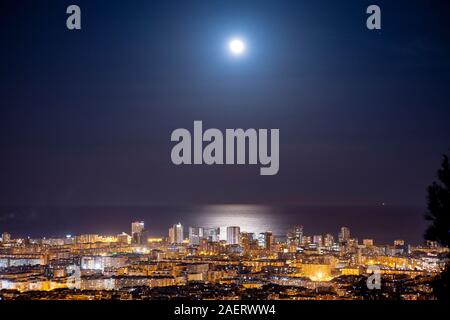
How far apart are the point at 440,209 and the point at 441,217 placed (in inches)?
1.3

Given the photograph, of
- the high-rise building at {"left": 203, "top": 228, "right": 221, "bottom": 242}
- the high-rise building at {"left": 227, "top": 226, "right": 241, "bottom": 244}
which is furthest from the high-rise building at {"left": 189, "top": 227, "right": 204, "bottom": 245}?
the high-rise building at {"left": 227, "top": 226, "right": 241, "bottom": 244}

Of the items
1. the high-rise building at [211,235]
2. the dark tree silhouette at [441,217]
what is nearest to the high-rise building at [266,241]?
the high-rise building at [211,235]

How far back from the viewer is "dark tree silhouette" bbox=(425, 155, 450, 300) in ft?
8.43

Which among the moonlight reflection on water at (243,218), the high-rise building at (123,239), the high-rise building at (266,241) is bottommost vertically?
the high-rise building at (123,239)

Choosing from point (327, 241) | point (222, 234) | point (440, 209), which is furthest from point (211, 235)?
point (440, 209)

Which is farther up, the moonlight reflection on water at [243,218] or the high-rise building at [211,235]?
the moonlight reflection on water at [243,218]

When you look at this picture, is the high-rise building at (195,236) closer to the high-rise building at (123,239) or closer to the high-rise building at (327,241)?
the high-rise building at (123,239)

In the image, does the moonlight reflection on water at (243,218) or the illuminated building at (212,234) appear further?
the moonlight reflection on water at (243,218)

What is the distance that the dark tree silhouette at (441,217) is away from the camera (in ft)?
8.43

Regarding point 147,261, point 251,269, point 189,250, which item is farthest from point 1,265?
point 251,269

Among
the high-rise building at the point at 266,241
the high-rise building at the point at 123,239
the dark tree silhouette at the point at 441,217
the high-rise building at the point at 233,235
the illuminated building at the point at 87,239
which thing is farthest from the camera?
the illuminated building at the point at 87,239

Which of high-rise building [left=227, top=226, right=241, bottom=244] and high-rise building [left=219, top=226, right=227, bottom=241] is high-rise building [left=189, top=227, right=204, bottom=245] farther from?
high-rise building [left=227, top=226, right=241, bottom=244]
